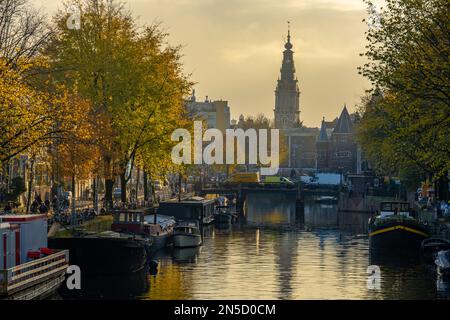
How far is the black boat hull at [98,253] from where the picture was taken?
61.5m

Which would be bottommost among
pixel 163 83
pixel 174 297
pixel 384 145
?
pixel 174 297

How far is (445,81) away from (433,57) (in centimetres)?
249

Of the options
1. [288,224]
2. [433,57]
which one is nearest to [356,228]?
[288,224]

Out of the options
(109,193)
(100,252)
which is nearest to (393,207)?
(109,193)

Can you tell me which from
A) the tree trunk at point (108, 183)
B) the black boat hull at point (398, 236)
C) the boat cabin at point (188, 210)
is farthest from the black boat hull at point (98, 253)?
the boat cabin at point (188, 210)

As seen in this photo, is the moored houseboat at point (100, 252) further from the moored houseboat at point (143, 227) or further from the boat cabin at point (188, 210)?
the boat cabin at point (188, 210)

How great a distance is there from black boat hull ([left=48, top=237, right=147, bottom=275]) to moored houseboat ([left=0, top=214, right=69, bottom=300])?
4.19 metres

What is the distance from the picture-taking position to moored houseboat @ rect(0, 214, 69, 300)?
156 ft

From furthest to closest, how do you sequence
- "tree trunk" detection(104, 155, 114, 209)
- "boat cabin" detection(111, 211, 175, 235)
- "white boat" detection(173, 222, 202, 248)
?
"white boat" detection(173, 222, 202, 248) < "tree trunk" detection(104, 155, 114, 209) < "boat cabin" detection(111, 211, 175, 235)

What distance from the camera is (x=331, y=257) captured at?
253 feet

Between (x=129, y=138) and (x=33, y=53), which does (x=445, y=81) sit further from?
(x=129, y=138)

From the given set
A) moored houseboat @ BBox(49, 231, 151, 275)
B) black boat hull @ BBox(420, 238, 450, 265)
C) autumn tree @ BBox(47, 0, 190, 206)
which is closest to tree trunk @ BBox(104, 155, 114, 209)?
autumn tree @ BBox(47, 0, 190, 206)

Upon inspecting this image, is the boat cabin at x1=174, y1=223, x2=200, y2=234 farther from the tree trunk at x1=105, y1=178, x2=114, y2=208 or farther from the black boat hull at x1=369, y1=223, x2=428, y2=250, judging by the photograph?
the black boat hull at x1=369, y1=223, x2=428, y2=250

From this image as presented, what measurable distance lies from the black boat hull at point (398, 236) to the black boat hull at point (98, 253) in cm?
2340
